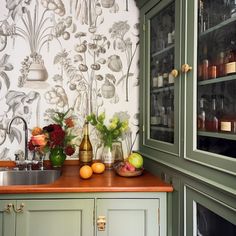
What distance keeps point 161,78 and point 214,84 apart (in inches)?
23.5

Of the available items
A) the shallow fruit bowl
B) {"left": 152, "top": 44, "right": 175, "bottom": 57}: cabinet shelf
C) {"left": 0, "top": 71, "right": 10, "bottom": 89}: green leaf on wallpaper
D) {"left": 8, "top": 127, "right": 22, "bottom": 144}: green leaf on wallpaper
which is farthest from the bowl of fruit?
{"left": 0, "top": 71, "right": 10, "bottom": 89}: green leaf on wallpaper

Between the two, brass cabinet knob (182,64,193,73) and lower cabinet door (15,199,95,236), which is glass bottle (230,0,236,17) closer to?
brass cabinet knob (182,64,193,73)

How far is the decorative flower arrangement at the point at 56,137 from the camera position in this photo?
1.86 metres

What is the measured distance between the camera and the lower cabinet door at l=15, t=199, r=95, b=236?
1.44m

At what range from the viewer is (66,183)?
1535 mm

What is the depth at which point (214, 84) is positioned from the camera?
117 cm

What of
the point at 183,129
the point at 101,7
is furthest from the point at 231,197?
the point at 101,7

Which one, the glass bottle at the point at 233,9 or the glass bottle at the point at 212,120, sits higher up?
the glass bottle at the point at 233,9

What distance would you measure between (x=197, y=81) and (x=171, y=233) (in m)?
0.84

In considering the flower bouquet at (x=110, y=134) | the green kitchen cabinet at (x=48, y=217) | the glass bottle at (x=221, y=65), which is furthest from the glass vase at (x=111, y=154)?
the glass bottle at (x=221, y=65)

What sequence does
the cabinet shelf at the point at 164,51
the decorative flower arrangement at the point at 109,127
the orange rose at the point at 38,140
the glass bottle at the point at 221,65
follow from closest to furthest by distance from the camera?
1. the glass bottle at the point at 221,65
2. the cabinet shelf at the point at 164,51
3. the orange rose at the point at 38,140
4. the decorative flower arrangement at the point at 109,127

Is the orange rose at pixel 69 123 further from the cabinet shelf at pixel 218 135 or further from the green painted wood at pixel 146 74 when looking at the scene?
the cabinet shelf at pixel 218 135

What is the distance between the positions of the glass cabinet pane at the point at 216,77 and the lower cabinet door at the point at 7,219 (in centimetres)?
101

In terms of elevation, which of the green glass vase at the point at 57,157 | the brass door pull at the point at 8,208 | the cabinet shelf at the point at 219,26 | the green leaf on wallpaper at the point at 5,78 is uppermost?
the cabinet shelf at the point at 219,26
